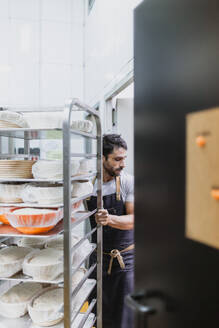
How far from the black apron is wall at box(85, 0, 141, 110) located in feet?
2.72

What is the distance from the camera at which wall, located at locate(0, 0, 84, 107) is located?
12.0 feet

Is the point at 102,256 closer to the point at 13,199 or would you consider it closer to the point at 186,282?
the point at 13,199

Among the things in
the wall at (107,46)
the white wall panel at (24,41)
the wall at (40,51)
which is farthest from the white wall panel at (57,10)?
the wall at (107,46)

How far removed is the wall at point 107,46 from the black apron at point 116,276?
830 millimetres

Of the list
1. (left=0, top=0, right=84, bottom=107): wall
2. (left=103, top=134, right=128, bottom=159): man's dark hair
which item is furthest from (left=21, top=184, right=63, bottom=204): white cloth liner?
(left=0, top=0, right=84, bottom=107): wall

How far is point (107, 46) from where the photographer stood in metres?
2.39

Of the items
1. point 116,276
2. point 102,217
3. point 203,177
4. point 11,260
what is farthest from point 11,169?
point 203,177

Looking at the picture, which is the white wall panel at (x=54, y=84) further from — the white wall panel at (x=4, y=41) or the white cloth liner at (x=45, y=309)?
the white cloth liner at (x=45, y=309)

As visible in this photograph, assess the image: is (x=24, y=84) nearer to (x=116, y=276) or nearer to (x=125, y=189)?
(x=125, y=189)

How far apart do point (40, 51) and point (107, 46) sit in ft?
5.33

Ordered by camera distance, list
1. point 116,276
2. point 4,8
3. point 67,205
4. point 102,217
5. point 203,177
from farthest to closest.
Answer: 1. point 4,8
2. point 116,276
3. point 102,217
4. point 67,205
5. point 203,177

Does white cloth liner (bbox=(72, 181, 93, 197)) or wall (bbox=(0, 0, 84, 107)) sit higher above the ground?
wall (bbox=(0, 0, 84, 107))

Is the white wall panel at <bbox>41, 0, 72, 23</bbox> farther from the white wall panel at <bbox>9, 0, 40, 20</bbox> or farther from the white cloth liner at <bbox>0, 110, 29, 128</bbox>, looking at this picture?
the white cloth liner at <bbox>0, 110, 29, 128</bbox>

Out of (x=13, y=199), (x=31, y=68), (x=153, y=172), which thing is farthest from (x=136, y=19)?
(x=31, y=68)
